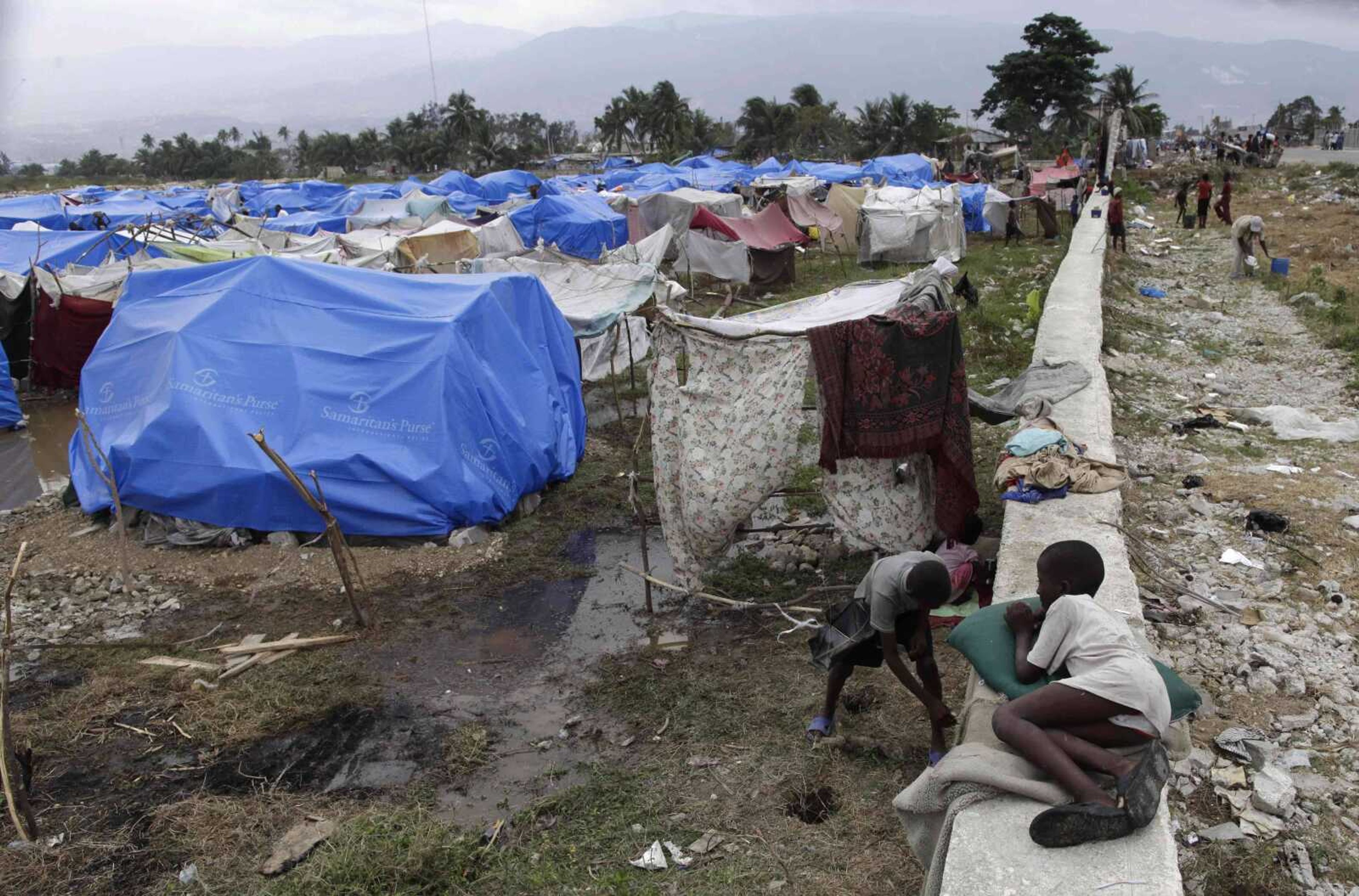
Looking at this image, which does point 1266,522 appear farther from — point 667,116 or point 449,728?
point 667,116

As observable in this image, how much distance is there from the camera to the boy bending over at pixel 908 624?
368cm

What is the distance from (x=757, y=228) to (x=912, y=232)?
12.4ft

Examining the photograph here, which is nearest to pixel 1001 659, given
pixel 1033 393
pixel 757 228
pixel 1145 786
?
pixel 1145 786

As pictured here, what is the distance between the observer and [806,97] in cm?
6091

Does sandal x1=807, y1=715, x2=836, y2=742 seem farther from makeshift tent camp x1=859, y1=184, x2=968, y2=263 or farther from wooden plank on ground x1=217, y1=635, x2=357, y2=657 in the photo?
makeshift tent camp x1=859, y1=184, x2=968, y2=263

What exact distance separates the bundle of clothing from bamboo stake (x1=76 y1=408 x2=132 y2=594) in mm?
5536

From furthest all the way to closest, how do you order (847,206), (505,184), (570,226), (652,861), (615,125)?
(615,125) → (505,184) → (847,206) → (570,226) → (652,861)

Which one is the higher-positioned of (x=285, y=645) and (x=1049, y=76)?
(x=1049, y=76)

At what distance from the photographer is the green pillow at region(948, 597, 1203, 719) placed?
10.2 feet

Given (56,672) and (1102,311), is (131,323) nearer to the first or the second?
(56,672)

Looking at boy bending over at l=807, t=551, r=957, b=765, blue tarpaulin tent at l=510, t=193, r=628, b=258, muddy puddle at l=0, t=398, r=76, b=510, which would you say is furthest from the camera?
blue tarpaulin tent at l=510, t=193, r=628, b=258

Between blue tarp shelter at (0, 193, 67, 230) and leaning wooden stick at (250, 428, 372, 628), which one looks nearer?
leaning wooden stick at (250, 428, 372, 628)

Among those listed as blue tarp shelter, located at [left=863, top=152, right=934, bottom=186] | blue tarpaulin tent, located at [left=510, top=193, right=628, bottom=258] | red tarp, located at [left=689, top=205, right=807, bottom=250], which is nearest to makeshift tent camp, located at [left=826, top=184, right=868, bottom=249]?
red tarp, located at [left=689, top=205, right=807, bottom=250]

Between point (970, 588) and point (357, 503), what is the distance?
433 cm
